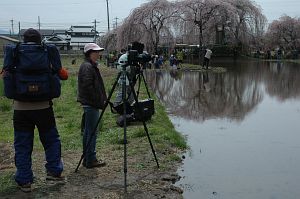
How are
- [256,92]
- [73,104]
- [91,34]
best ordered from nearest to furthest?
[73,104]
[256,92]
[91,34]

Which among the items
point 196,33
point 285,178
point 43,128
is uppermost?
point 196,33

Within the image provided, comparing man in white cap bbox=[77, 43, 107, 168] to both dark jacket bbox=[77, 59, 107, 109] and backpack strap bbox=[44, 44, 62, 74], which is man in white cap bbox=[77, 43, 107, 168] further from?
backpack strap bbox=[44, 44, 62, 74]

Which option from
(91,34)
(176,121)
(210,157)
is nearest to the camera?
(210,157)

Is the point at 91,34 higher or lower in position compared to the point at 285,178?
higher

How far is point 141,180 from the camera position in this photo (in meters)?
5.36

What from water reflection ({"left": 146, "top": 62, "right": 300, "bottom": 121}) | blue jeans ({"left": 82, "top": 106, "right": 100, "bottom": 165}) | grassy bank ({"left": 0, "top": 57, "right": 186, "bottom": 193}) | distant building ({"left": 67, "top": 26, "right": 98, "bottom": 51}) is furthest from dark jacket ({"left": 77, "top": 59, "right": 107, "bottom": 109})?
distant building ({"left": 67, "top": 26, "right": 98, "bottom": 51})

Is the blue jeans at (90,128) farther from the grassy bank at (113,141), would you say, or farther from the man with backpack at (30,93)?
the man with backpack at (30,93)

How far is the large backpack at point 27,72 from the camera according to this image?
4613 mm

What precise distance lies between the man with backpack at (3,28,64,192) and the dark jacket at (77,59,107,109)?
0.69m

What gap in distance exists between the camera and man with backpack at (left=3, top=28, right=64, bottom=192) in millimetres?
4625

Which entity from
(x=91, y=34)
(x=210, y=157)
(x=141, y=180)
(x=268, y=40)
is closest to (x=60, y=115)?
(x=210, y=157)

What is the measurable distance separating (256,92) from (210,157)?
960 cm

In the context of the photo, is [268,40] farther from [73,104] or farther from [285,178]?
[285,178]

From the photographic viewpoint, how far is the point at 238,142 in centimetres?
787
